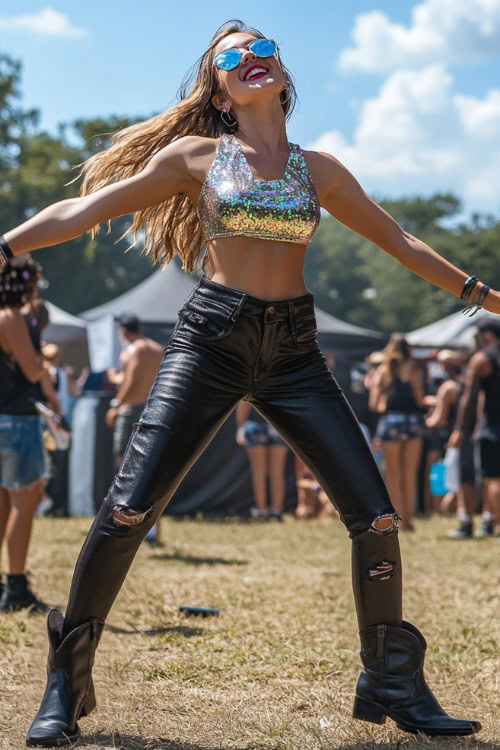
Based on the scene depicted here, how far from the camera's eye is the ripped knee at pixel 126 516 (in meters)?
3.17

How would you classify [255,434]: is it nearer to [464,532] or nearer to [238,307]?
[464,532]

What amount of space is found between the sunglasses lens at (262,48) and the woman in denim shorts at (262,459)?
916cm

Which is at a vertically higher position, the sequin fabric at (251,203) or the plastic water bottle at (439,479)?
the sequin fabric at (251,203)

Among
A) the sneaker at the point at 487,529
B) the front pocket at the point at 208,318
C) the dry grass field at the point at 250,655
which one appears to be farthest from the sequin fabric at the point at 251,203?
the sneaker at the point at 487,529

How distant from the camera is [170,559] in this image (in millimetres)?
8602

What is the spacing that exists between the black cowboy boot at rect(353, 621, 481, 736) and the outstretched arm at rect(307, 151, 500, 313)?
1158 millimetres

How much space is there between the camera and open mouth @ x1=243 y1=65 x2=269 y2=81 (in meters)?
3.45

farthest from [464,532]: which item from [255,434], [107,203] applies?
[107,203]

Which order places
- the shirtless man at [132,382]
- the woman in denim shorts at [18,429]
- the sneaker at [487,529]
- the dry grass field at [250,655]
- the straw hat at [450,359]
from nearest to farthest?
the dry grass field at [250,655], the woman in denim shorts at [18,429], the shirtless man at [132,382], the sneaker at [487,529], the straw hat at [450,359]

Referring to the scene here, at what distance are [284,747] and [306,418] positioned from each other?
3.39ft

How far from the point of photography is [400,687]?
338 centimetres

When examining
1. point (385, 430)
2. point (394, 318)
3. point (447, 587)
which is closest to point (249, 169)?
point (447, 587)

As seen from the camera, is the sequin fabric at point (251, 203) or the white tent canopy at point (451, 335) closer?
the sequin fabric at point (251, 203)

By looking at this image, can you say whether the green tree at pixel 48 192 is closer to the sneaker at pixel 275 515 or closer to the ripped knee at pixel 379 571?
the sneaker at pixel 275 515
